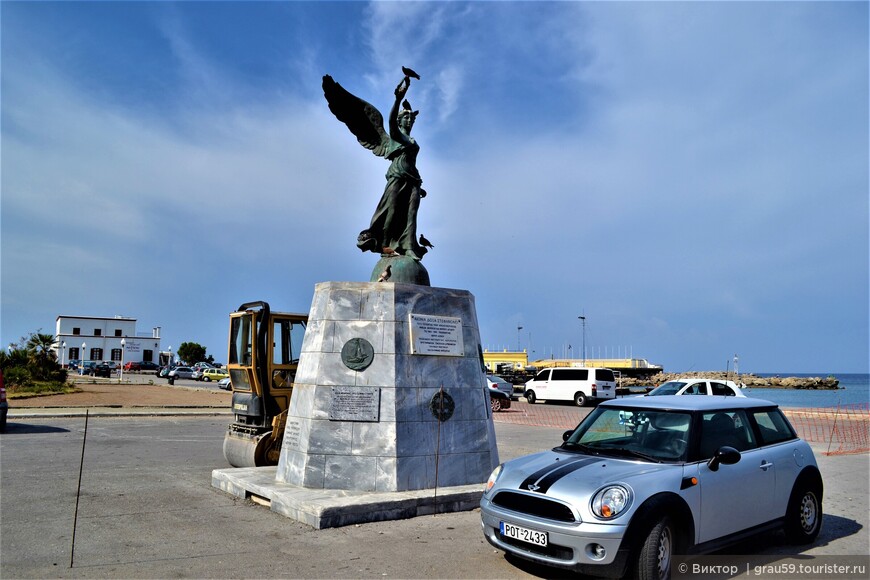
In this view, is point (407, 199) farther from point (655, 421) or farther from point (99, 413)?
point (99, 413)

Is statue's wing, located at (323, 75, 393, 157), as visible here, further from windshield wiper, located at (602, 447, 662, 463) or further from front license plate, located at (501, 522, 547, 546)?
front license plate, located at (501, 522, 547, 546)

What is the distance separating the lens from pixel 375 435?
26.7 feet

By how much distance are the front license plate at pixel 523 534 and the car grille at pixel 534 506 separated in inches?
5.4

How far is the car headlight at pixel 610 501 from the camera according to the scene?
502cm

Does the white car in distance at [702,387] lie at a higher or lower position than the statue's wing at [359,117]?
lower

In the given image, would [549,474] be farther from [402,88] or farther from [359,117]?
[359,117]

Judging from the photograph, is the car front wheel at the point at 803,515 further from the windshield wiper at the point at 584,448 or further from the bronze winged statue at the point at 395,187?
the bronze winged statue at the point at 395,187

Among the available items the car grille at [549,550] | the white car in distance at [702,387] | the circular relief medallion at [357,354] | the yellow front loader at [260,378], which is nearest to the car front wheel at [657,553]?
the car grille at [549,550]

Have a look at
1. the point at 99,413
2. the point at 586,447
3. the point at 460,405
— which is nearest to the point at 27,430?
the point at 99,413

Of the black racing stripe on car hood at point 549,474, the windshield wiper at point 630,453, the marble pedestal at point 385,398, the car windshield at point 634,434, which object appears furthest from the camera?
the marble pedestal at point 385,398

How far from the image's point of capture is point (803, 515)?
670 centimetres

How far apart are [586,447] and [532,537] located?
1.36m

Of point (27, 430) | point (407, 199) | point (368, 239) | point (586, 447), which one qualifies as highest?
point (407, 199)

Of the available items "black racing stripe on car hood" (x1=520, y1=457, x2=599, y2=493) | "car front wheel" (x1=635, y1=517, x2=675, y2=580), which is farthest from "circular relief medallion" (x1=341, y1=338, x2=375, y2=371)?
"car front wheel" (x1=635, y1=517, x2=675, y2=580)
